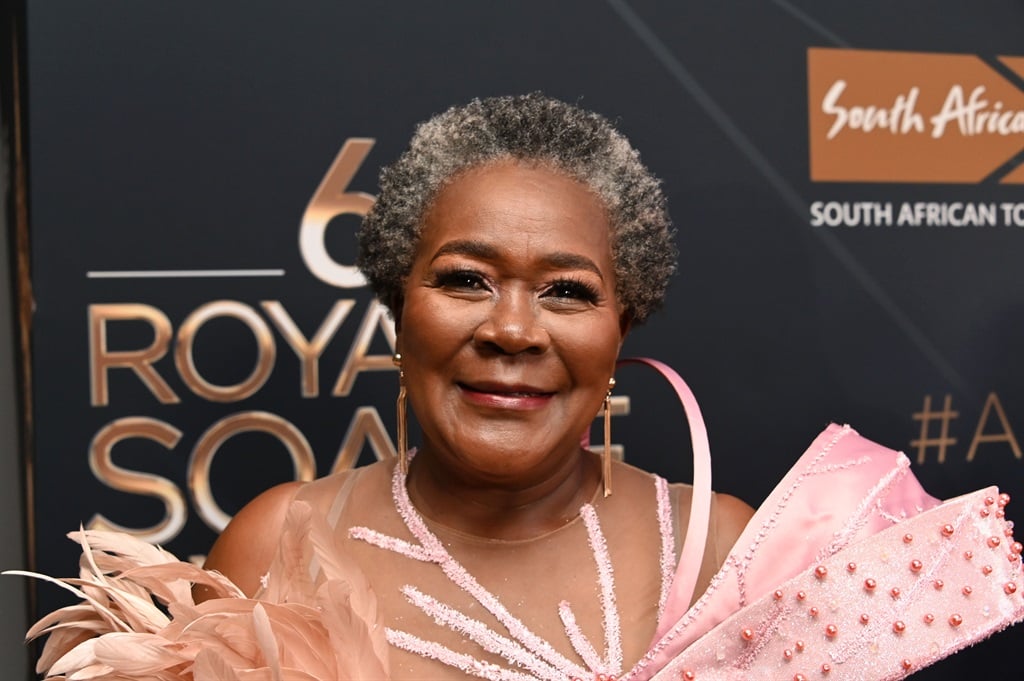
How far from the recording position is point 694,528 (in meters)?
1.16

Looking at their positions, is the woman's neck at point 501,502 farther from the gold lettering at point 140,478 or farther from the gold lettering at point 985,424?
the gold lettering at point 985,424

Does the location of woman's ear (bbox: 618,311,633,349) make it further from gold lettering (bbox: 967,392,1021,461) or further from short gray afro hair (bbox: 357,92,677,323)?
gold lettering (bbox: 967,392,1021,461)

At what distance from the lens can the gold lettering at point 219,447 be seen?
1670mm

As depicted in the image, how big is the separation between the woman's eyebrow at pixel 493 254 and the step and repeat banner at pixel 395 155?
613 mm

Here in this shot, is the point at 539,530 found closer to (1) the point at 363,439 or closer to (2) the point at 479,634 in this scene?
(2) the point at 479,634

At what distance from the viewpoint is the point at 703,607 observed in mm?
1117

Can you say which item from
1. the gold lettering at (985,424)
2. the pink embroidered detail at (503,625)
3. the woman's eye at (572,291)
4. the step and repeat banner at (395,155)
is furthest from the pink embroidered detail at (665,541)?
the gold lettering at (985,424)

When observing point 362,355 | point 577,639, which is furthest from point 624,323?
point 362,355

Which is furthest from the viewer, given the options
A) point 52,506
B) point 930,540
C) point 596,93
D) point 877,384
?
point 877,384

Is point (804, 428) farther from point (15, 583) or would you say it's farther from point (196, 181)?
point (15, 583)

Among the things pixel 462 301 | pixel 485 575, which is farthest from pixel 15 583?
pixel 462 301

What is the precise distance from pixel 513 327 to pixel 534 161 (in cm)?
20

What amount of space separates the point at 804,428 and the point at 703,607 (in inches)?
32.8

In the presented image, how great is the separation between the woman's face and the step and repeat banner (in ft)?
1.98
